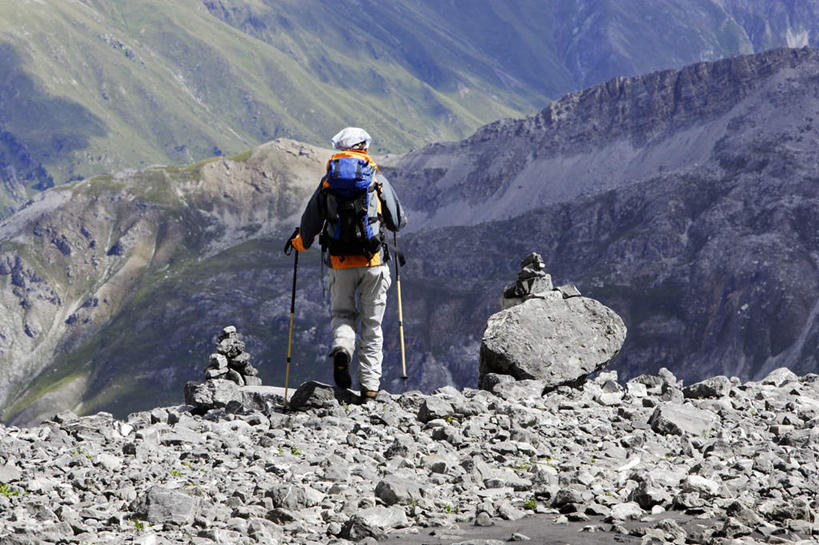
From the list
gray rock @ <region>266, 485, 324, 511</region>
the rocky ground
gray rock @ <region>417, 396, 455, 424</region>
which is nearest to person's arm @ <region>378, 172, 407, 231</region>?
the rocky ground

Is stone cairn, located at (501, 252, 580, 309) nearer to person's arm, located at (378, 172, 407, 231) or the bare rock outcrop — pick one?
the bare rock outcrop

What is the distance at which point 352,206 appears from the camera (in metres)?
18.4

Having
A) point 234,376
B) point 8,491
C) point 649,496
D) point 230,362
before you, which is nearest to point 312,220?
point 8,491

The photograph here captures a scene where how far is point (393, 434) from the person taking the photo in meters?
16.6

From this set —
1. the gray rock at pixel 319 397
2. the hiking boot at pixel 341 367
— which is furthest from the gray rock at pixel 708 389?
the hiking boot at pixel 341 367

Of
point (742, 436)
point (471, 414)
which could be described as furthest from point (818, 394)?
point (471, 414)

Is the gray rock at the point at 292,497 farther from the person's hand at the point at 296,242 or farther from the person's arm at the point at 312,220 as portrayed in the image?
the person's hand at the point at 296,242

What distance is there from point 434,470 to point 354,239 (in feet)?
19.3

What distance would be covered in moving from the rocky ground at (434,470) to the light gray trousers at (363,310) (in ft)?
2.71

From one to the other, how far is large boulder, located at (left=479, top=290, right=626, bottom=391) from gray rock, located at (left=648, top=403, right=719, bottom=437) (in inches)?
191

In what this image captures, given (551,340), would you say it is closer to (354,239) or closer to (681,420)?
(681,420)

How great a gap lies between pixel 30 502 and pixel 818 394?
15673mm

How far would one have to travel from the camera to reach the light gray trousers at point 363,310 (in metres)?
19.3

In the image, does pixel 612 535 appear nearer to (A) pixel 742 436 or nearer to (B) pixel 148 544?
(B) pixel 148 544
